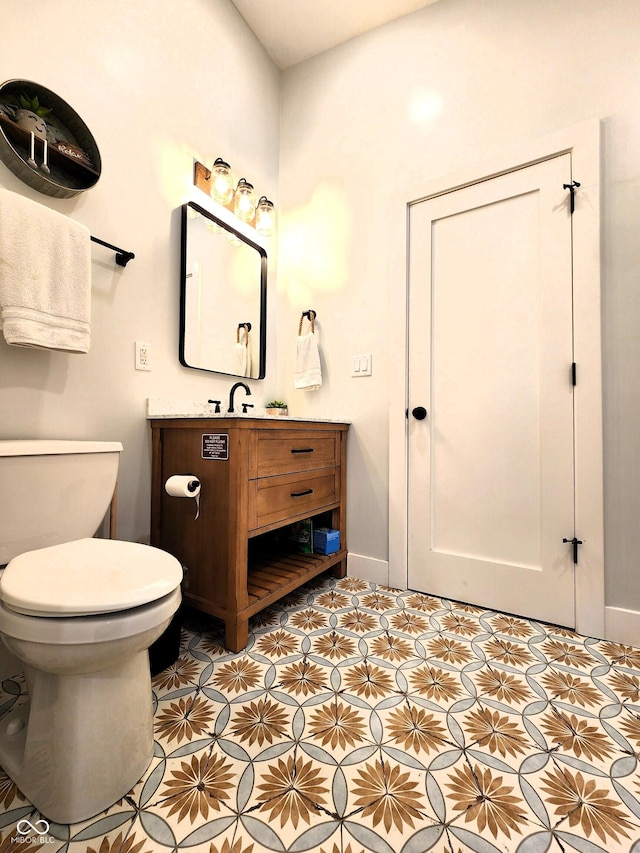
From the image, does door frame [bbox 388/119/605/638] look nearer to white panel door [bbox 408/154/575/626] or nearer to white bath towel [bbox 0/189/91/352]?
white panel door [bbox 408/154/575/626]

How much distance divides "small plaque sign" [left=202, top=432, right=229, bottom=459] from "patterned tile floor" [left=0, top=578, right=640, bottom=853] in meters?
0.69

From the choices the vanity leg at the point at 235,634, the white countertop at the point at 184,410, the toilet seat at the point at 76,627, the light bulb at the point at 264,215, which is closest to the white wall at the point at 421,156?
the light bulb at the point at 264,215

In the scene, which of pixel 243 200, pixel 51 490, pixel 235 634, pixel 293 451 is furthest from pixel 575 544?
pixel 243 200

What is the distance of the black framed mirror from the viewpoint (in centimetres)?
177

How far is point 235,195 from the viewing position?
6.61 feet

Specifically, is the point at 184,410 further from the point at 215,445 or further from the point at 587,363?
the point at 587,363

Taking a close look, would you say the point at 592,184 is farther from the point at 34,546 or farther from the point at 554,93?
the point at 34,546

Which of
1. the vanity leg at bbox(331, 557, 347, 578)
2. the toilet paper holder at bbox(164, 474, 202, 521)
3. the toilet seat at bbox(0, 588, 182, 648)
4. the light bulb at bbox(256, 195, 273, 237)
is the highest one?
the light bulb at bbox(256, 195, 273, 237)

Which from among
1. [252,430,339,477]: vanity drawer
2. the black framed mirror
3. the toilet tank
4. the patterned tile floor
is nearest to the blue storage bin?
[252,430,339,477]: vanity drawer

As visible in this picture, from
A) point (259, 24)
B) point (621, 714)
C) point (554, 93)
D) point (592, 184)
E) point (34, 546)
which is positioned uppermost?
point (259, 24)

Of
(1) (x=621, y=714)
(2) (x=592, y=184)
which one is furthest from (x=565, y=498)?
(2) (x=592, y=184)

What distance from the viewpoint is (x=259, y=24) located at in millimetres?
2135

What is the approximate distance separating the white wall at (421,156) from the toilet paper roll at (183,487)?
94 centimetres

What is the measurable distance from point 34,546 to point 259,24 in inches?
110
